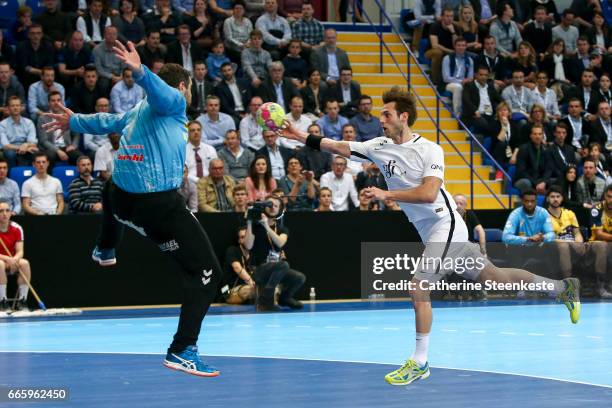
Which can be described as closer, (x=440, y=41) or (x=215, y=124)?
(x=215, y=124)

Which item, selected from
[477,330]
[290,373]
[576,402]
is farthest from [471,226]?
[576,402]

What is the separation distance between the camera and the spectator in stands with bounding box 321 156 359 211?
786 inches

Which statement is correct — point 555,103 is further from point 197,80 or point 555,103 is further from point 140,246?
point 140,246

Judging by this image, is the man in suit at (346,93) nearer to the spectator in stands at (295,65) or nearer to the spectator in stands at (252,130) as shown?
the spectator in stands at (295,65)

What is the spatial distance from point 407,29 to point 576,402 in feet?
58.0

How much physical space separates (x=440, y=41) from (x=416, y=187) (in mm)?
14869

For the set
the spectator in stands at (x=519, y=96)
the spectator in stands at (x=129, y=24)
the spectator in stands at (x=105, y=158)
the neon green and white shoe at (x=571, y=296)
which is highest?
the spectator in stands at (x=129, y=24)

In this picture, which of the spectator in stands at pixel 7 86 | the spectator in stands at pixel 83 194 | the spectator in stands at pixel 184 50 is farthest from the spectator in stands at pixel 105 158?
the spectator in stands at pixel 184 50

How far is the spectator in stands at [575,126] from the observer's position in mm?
23719

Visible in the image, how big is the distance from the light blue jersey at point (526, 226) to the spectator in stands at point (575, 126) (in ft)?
14.1

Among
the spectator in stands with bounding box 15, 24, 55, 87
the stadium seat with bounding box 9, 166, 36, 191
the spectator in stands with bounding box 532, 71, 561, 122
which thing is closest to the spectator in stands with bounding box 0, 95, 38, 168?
the stadium seat with bounding box 9, 166, 36, 191

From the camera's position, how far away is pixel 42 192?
59.2 ft

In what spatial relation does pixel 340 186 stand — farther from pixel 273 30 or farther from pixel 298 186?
pixel 273 30

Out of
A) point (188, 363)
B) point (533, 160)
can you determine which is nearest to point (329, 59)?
point (533, 160)
